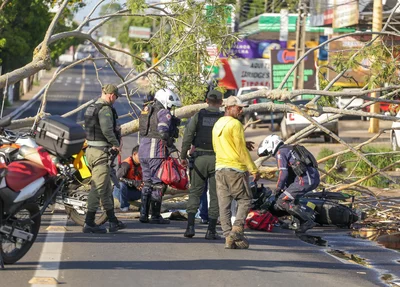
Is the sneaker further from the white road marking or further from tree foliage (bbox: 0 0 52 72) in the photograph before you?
tree foliage (bbox: 0 0 52 72)

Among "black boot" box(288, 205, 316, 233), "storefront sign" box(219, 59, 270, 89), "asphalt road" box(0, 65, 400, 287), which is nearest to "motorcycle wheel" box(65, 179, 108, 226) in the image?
"asphalt road" box(0, 65, 400, 287)

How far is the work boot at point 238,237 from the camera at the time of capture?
10.7 meters

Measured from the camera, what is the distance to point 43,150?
834cm

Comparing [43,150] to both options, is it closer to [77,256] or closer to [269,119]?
[77,256]

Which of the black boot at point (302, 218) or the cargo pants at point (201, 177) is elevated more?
the cargo pants at point (201, 177)

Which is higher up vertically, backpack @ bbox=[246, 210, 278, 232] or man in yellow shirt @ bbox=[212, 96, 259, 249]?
man in yellow shirt @ bbox=[212, 96, 259, 249]

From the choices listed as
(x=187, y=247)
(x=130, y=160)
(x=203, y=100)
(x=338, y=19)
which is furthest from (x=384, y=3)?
(x=187, y=247)

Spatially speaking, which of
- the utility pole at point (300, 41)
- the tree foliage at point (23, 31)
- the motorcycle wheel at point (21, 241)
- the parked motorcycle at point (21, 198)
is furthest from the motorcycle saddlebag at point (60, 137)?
the tree foliage at point (23, 31)

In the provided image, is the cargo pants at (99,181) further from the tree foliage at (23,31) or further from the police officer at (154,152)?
the tree foliage at (23,31)

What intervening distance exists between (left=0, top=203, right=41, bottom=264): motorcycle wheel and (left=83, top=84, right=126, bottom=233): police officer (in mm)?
2627

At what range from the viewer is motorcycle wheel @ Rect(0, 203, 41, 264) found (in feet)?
27.9

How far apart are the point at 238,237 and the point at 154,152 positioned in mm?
2420

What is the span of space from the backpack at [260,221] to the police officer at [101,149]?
1990mm

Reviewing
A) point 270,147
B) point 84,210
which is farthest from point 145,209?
point 270,147
